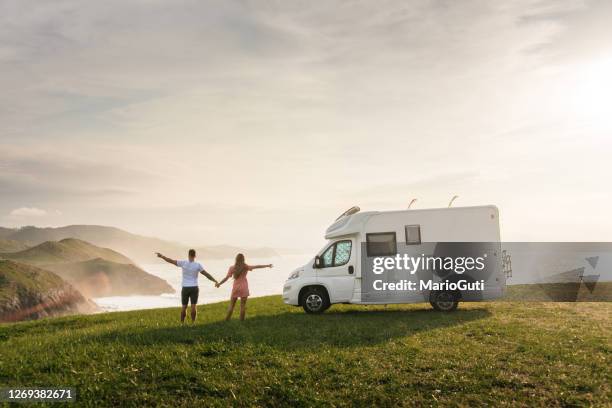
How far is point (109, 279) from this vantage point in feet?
499

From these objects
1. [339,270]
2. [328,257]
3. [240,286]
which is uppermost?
[328,257]

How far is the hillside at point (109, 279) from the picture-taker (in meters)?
150

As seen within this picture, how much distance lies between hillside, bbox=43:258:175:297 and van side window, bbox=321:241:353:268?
477ft

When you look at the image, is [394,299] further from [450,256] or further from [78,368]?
[78,368]

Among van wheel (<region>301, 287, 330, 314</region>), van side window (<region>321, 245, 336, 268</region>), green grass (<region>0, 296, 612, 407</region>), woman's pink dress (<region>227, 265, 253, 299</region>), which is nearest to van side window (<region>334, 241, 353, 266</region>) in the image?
van side window (<region>321, 245, 336, 268</region>)

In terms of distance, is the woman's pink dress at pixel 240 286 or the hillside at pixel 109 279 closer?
the woman's pink dress at pixel 240 286

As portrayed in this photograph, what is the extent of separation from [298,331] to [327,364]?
10.6ft

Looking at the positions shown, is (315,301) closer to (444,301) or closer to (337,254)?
(337,254)

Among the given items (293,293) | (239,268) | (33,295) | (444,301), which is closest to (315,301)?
(293,293)

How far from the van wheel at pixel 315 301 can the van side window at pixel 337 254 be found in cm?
94

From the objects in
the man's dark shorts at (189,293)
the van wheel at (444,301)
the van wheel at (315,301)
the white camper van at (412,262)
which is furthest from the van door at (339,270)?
the man's dark shorts at (189,293)

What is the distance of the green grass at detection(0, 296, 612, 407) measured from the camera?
8336 millimetres

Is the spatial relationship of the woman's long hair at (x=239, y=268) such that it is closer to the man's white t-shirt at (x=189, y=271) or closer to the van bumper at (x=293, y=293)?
the man's white t-shirt at (x=189, y=271)

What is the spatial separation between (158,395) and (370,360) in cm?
419
